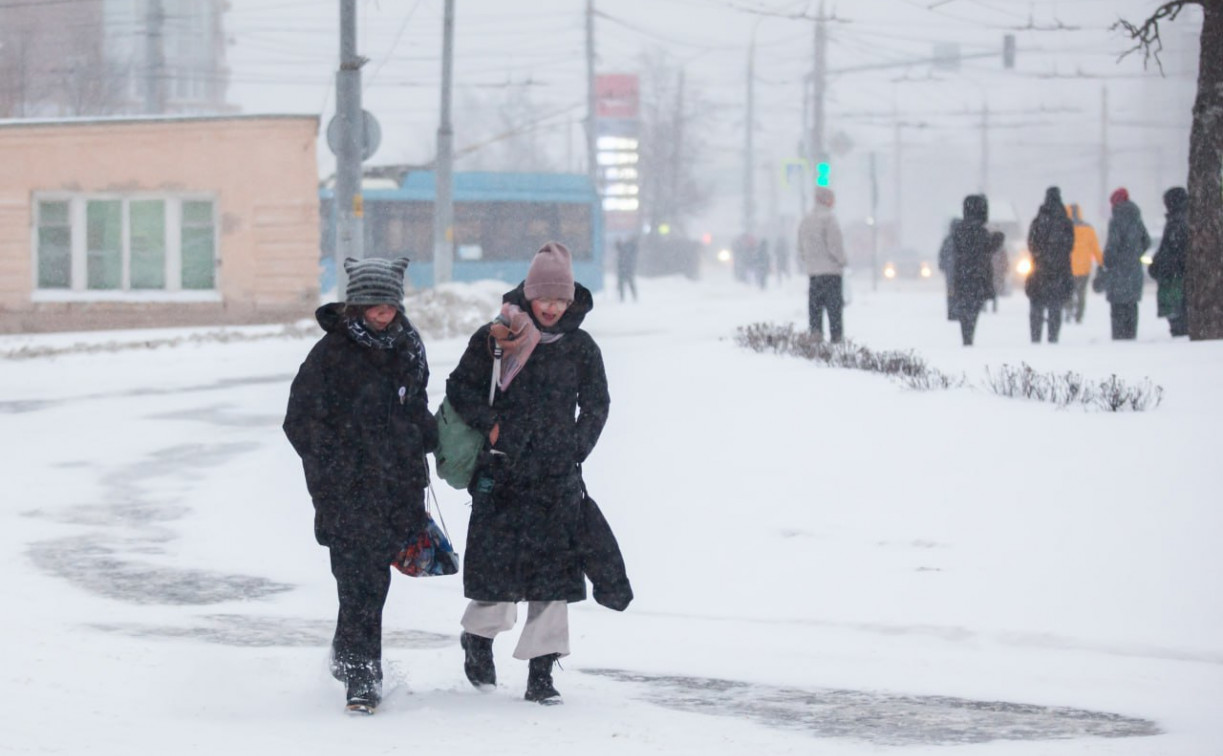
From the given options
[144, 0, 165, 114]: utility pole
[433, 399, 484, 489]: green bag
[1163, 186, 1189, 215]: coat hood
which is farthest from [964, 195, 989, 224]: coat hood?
[144, 0, 165, 114]: utility pole

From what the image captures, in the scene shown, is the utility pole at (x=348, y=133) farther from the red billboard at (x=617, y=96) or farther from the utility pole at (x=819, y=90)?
the red billboard at (x=617, y=96)

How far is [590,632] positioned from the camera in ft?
24.3

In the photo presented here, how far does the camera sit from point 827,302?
17.1m

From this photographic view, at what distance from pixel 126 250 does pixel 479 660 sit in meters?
25.4

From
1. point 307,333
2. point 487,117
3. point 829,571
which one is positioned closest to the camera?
point 829,571

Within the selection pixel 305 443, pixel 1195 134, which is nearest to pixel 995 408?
pixel 305 443

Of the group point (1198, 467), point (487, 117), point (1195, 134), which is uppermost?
point (487, 117)

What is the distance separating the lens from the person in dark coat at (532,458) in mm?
5738

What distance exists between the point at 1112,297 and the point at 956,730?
13.2 metres

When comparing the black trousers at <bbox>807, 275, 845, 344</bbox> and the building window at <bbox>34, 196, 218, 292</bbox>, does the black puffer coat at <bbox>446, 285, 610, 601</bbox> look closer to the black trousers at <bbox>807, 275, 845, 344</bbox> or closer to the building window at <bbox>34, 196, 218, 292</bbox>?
the black trousers at <bbox>807, 275, 845, 344</bbox>

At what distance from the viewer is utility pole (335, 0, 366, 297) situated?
19.7 metres

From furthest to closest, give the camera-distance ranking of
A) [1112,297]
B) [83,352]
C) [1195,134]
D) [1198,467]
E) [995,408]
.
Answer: [83,352] → [1112,297] → [1195,134] → [995,408] → [1198,467]

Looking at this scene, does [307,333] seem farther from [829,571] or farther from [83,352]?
[829,571]

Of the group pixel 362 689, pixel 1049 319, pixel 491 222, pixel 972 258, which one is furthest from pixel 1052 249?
pixel 491 222
